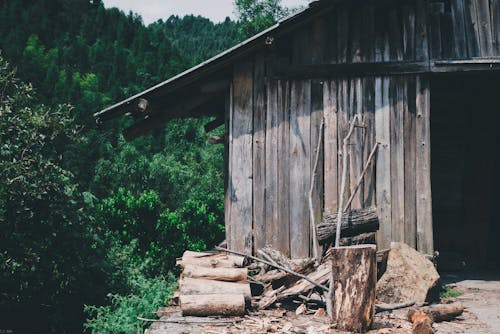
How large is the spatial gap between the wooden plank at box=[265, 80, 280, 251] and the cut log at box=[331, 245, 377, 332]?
96.9 inches

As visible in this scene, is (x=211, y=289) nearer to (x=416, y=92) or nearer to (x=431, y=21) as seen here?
(x=416, y=92)

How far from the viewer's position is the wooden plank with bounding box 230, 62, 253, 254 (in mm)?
8727

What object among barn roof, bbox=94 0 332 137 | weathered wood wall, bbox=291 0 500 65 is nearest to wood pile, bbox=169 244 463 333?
barn roof, bbox=94 0 332 137

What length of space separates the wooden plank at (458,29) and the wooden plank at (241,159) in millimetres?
3021

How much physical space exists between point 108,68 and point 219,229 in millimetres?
16015

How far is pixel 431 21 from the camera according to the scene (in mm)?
8648

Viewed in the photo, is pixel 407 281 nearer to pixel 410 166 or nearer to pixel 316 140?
pixel 410 166

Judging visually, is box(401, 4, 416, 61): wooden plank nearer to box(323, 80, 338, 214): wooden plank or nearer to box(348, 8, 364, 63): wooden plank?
box(348, 8, 364, 63): wooden plank

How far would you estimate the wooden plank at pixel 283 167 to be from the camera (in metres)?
8.66

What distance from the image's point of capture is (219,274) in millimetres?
7484

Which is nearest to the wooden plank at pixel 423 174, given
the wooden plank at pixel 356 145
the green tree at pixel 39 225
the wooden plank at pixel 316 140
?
the wooden plank at pixel 356 145

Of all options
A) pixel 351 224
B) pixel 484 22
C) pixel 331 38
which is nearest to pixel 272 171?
pixel 351 224

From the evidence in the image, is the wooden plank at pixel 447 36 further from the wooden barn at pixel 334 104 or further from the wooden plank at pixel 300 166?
the wooden plank at pixel 300 166

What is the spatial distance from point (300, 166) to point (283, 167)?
252 mm
